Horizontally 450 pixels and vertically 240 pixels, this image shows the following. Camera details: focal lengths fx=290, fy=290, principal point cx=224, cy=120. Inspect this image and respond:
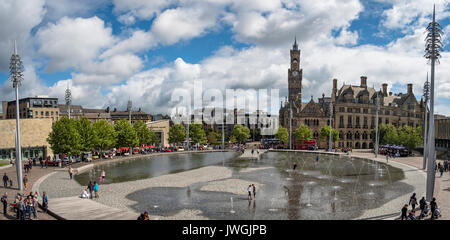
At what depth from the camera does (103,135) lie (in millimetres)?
64000

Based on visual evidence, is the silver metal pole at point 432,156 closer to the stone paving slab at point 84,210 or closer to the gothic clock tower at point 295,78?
the stone paving slab at point 84,210

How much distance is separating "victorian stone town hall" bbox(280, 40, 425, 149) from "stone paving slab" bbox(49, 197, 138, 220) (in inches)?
3338

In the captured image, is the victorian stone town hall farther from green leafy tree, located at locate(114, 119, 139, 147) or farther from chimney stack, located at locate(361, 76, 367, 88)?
green leafy tree, located at locate(114, 119, 139, 147)

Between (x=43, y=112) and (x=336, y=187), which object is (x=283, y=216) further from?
(x=43, y=112)

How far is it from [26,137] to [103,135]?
14.4 metres

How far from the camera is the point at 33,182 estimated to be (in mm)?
35625

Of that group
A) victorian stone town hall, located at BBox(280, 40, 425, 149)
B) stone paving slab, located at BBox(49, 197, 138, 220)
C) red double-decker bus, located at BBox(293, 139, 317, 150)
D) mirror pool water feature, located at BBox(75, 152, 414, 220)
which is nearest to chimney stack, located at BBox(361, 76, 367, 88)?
victorian stone town hall, located at BBox(280, 40, 425, 149)

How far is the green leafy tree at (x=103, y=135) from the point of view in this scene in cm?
6102

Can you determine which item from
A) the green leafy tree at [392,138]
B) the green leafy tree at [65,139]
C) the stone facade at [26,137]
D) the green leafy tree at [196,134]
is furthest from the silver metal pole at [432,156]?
the green leafy tree at [196,134]

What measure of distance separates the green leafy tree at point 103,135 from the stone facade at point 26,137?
10.1 meters

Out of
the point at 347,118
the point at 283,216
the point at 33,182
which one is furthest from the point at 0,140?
the point at 347,118

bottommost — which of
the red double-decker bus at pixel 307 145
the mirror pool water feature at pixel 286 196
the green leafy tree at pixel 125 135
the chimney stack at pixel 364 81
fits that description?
the red double-decker bus at pixel 307 145

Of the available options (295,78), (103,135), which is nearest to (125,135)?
(103,135)
